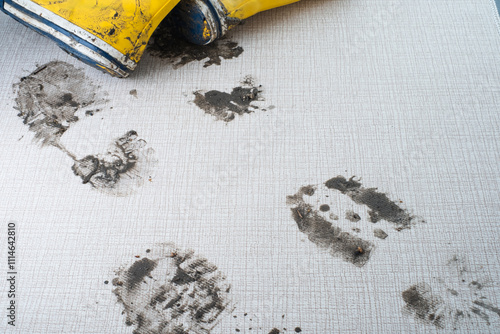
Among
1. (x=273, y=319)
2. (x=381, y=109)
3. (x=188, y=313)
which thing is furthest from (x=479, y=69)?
(x=188, y=313)

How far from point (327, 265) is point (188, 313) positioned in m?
0.31

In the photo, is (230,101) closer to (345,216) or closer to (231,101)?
(231,101)

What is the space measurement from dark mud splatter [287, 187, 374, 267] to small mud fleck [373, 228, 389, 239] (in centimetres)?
3

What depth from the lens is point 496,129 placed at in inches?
40.1

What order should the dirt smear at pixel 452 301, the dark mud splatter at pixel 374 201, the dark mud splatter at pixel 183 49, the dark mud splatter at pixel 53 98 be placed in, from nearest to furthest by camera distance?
the dirt smear at pixel 452 301 < the dark mud splatter at pixel 374 201 < the dark mud splatter at pixel 53 98 < the dark mud splatter at pixel 183 49

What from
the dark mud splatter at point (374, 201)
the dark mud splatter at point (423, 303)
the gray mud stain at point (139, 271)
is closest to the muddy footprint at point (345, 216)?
the dark mud splatter at point (374, 201)

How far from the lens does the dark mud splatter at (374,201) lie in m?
0.91

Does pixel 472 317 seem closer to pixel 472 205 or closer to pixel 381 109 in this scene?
pixel 472 205

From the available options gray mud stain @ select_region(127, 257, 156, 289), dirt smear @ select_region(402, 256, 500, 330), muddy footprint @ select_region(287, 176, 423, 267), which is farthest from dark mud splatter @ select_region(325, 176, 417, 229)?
gray mud stain @ select_region(127, 257, 156, 289)

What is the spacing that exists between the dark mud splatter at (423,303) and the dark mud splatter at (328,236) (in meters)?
0.11

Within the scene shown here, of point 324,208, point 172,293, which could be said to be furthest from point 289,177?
point 172,293

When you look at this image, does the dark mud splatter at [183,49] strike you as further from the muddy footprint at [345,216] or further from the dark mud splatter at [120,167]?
the muddy footprint at [345,216]

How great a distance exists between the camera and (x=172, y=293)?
843 mm

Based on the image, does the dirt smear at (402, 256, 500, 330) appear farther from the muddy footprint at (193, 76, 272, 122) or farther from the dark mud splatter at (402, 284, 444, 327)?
the muddy footprint at (193, 76, 272, 122)
